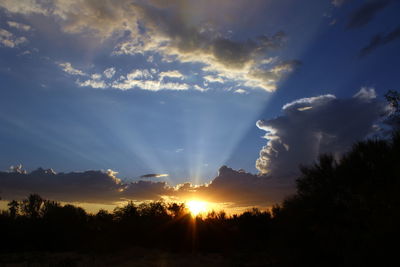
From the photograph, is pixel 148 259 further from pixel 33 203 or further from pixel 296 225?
pixel 33 203

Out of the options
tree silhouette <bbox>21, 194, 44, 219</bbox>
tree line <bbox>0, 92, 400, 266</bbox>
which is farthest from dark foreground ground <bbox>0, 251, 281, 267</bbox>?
tree silhouette <bbox>21, 194, 44, 219</bbox>

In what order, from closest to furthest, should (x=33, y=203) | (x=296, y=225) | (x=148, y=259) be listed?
1. (x=296, y=225)
2. (x=148, y=259)
3. (x=33, y=203)

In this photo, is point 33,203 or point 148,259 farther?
point 33,203

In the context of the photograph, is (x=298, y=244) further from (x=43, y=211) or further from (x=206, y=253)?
(x=43, y=211)

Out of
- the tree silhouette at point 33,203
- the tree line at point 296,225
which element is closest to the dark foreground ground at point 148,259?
the tree line at point 296,225

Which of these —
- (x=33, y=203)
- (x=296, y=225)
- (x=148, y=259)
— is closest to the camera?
(x=296, y=225)

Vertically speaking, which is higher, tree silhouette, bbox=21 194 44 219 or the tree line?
tree silhouette, bbox=21 194 44 219

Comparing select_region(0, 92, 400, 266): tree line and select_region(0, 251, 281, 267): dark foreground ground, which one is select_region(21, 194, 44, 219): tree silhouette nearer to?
select_region(0, 92, 400, 266): tree line

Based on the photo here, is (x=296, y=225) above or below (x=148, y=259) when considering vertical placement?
above

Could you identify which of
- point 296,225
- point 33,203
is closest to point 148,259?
point 296,225

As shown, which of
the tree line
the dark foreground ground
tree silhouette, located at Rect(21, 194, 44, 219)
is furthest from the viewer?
tree silhouette, located at Rect(21, 194, 44, 219)

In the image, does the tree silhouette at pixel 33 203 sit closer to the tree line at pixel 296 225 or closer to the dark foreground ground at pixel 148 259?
the tree line at pixel 296 225

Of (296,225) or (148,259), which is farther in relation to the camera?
(148,259)

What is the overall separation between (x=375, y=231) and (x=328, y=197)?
13.9ft
